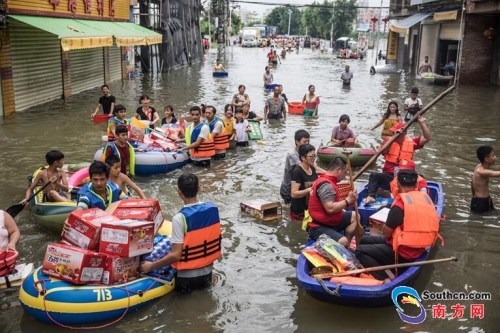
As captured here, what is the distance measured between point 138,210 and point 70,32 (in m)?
13.0

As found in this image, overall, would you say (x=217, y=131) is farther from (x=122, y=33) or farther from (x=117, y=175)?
(x=122, y=33)

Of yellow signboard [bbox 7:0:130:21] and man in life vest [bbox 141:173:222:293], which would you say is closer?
man in life vest [bbox 141:173:222:293]

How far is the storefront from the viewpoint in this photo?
16453mm

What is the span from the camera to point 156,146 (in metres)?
11.8

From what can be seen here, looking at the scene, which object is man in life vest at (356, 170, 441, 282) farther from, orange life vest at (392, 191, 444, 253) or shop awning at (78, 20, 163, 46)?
shop awning at (78, 20, 163, 46)

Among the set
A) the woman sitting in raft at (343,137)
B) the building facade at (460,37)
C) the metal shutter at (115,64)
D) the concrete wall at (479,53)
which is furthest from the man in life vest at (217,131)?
the concrete wall at (479,53)

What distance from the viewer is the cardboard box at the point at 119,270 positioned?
557 centimetres

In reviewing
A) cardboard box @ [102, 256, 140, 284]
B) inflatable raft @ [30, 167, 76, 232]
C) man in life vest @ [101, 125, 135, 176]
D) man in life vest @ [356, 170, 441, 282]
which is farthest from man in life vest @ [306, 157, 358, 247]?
man in life vest @ [101, 125, 135, 176]

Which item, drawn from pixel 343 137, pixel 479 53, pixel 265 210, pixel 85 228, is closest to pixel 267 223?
pixel 265 210

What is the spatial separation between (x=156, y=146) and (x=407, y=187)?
6951 mm

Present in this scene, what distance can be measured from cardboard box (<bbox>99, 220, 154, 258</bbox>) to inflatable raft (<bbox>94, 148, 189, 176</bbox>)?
5.56m

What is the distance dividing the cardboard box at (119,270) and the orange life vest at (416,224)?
9.69 ft

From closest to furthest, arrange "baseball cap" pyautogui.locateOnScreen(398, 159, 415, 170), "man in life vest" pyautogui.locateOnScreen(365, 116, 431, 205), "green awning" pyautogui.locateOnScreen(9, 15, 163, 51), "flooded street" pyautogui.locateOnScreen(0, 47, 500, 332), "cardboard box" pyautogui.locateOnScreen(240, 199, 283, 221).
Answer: "flooded street" pyautogui.locateOnScreen(0, 47, 500, 332) < "cardboard box" pyautogui.locateOnScreen(240, 199, 283, 221) < "baseball cap" pyautogui.locateOnScreen(398, 159, 415, 170) < "man in life vest" pyautogui.locateOnScreen(365, 116, 431, 205) < "green awning" pyautogui.locateOnScreen(9, 15, 163, 51)

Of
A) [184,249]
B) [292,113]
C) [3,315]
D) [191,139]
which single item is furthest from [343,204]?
[292,113]
